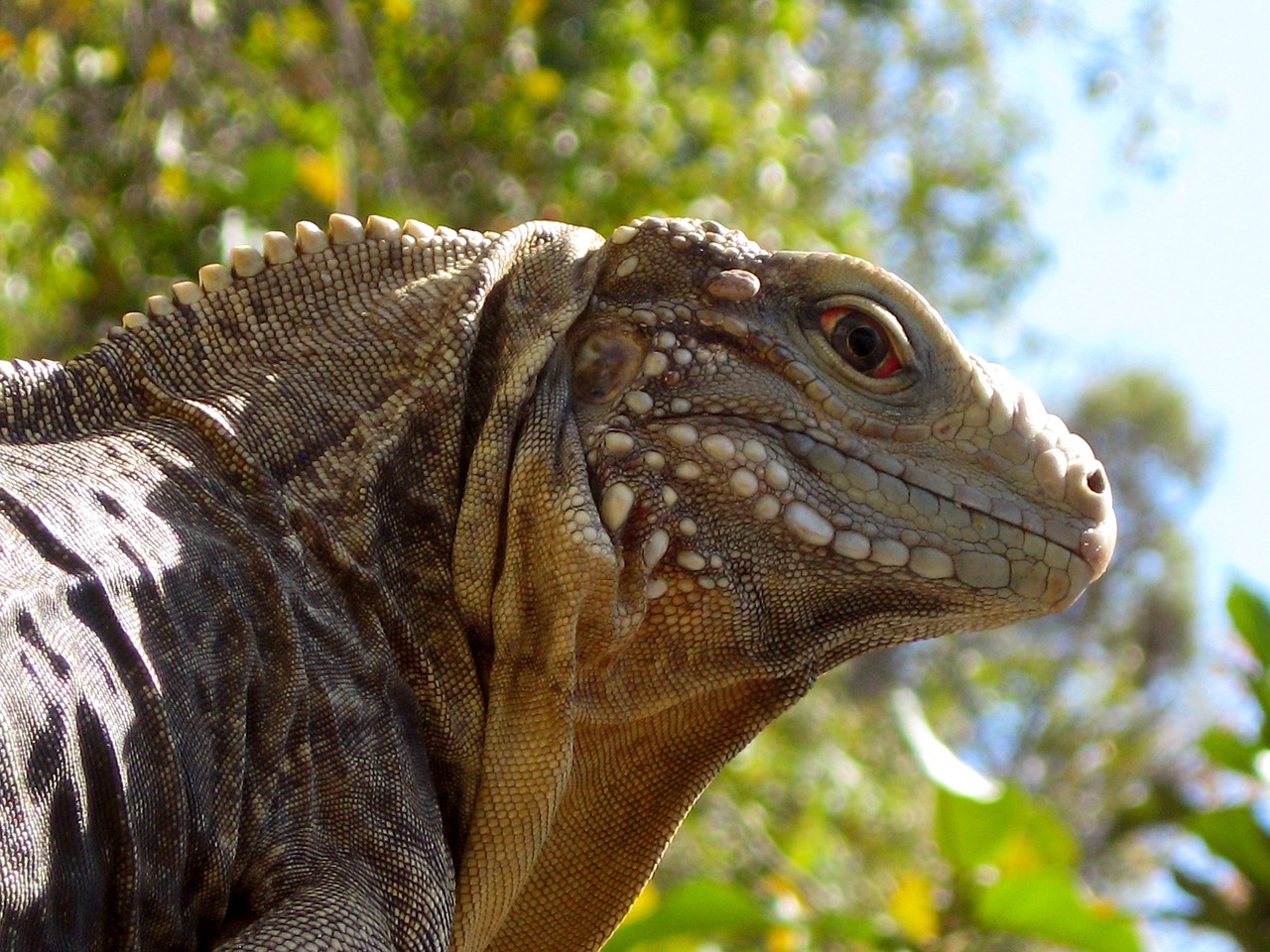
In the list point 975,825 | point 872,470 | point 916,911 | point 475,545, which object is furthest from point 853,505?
point 916,911

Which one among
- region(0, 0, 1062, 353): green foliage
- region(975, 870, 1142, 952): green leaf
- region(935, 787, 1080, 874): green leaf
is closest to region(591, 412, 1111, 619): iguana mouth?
region(975, 870, 1142, 952): green leaf

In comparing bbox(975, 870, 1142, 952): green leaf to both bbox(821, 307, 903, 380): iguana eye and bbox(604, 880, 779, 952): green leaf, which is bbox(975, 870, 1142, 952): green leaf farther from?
bbox(821, 307, 903, 380): iguana eye

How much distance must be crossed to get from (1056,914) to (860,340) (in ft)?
7.02

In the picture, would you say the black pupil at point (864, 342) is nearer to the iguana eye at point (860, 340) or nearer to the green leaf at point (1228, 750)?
the iguana eye at point (860, 340)

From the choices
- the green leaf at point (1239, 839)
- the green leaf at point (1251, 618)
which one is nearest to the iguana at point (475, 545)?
the green leaf at point (1239, 839)

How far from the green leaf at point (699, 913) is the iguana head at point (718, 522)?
62.2 inches

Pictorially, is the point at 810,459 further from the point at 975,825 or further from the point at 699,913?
Answer: the point at 975,825

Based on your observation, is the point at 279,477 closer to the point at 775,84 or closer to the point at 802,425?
the point at 802,425

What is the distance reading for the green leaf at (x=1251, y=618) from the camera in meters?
4.64

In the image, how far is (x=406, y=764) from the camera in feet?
6.29

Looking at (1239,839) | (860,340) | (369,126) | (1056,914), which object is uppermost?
(369,126)

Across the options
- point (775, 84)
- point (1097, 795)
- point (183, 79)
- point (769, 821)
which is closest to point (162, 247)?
point (183, 79)

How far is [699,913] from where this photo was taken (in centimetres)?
376

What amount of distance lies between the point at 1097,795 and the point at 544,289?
17.6 meters
